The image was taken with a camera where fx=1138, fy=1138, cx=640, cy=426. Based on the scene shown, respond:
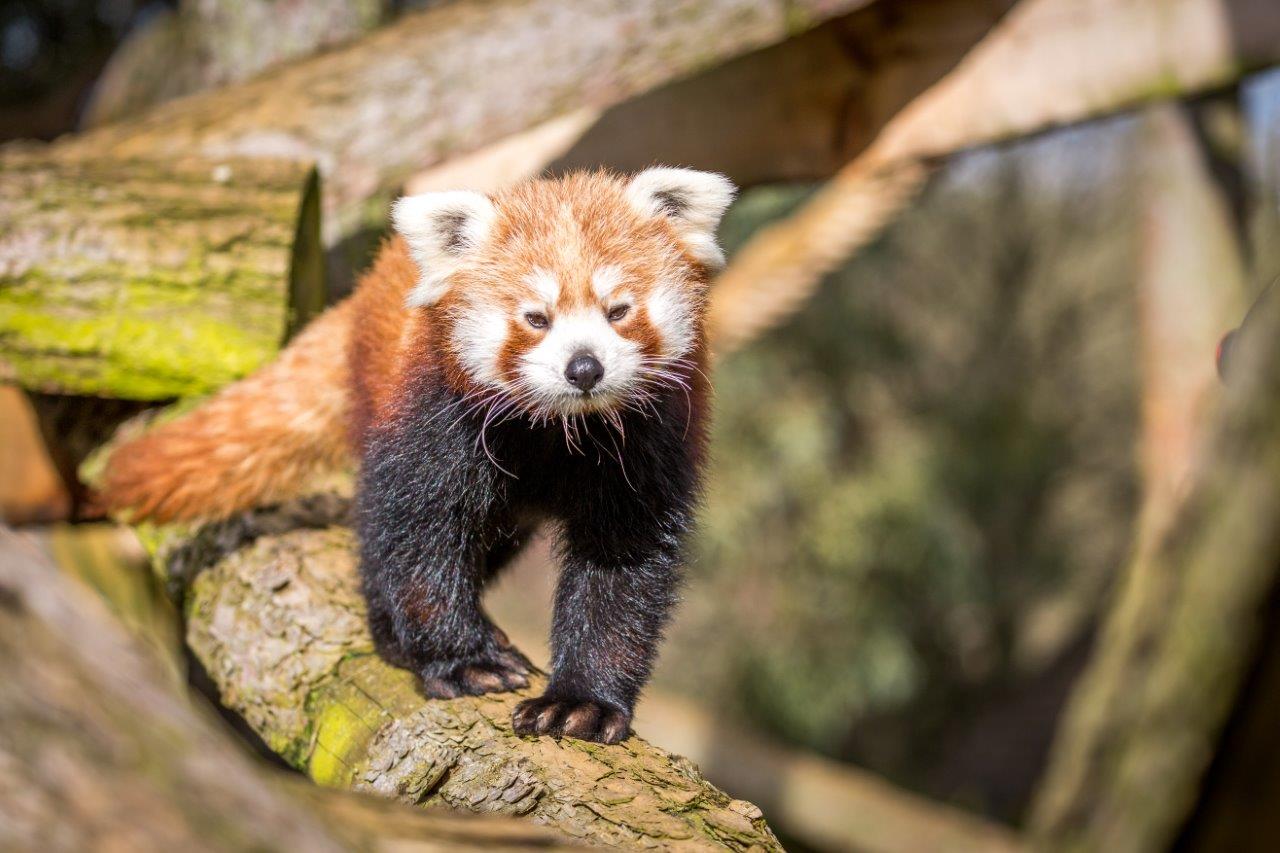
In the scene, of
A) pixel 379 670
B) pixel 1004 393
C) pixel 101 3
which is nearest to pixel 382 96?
pixel 379 670

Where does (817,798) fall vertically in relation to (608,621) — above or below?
below

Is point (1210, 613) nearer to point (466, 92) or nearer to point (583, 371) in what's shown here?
point (583, 371)

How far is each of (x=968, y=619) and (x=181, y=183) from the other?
284 inches

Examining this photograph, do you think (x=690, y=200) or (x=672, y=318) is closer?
(x=672, y=318)

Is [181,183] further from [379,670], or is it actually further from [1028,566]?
[1028,566]

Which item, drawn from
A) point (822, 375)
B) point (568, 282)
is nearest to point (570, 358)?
point (568, 282)

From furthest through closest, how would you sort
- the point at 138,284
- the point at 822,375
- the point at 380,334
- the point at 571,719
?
1. the point at 822,375
2. the point at 138,284
3. the point at 380,334
4. the point at 571,719

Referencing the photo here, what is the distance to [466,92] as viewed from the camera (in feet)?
11.0

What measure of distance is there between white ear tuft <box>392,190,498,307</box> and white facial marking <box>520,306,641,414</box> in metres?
0.27

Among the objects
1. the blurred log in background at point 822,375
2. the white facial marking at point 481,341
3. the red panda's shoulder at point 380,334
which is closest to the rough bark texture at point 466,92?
the blurred log in background at point 822,375

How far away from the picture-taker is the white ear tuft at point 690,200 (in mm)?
2225

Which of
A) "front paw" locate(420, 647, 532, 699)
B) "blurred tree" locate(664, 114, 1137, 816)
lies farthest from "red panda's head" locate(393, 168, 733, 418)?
"blurred tree" locate(664, 114, 1137, 816)

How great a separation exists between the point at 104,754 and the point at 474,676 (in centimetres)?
125

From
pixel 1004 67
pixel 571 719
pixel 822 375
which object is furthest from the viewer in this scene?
pixel 822 375
